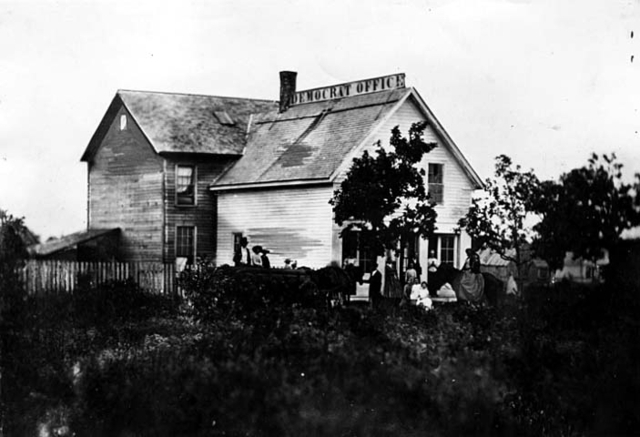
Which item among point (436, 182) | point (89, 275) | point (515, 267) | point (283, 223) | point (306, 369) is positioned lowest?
point (306, 369)

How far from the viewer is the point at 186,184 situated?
16.2m

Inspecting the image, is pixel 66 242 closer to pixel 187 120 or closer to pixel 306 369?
pixel 187 120

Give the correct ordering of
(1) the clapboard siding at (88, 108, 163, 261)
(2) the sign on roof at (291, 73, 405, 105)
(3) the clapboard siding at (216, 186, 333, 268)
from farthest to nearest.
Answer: (2) the sign on roof at (291, 73, 405, 105) < (3) the clapboard siding at (216, 186, 333, 268) < (1) the clapboard siding at (88, 108, 163, 261)

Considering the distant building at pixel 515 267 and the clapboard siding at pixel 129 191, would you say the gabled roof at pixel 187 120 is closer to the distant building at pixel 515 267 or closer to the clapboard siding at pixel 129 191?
the clapboard siding at pixel 129 191

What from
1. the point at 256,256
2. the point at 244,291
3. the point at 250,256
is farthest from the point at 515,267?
the point at 244,291

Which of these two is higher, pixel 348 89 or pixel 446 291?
pixel 348 89

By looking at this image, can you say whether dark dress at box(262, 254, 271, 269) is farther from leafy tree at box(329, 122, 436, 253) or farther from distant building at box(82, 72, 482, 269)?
leafy tree at box(329, 122, 436, 253)

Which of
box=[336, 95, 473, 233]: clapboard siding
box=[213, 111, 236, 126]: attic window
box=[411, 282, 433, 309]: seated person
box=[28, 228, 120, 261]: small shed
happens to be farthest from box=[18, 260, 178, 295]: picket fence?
box=[411, 282, 433, 309]: seated person

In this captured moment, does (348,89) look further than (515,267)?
Yes

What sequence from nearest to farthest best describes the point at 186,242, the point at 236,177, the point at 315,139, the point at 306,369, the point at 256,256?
1. the point at 306,369
2. the point at 256,256
3. the point at 186,242
4. the point at 236,177
5. the point at 315,139

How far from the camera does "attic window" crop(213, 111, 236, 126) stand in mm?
16078

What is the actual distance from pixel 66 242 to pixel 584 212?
821 centimetres

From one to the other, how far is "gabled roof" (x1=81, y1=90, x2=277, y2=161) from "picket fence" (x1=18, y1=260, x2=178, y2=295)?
1.95 metres

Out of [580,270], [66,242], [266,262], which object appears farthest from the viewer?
[266,262]
